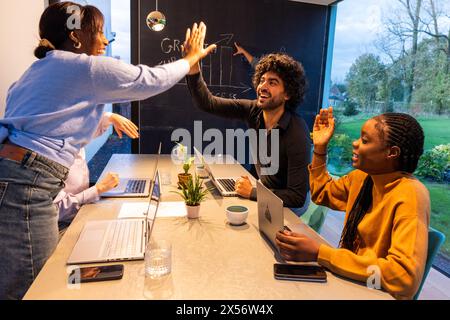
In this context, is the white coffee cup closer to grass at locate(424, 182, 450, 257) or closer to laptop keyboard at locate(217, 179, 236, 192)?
laptop keyboard at locate(217, 179, 236, 192)

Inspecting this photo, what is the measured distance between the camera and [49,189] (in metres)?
1.22

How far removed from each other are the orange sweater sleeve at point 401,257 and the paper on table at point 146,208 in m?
0.75

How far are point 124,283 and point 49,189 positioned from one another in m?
0.47

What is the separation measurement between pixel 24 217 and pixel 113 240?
1.03 ft

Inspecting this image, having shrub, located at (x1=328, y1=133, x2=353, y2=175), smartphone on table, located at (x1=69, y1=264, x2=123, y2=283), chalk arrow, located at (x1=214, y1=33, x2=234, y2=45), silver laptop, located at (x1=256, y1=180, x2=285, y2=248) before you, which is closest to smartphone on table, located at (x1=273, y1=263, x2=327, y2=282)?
silver laptop, located at (x1=256, y1=180, x2=285, y2=248)

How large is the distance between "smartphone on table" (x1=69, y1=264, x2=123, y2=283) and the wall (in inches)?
49.6

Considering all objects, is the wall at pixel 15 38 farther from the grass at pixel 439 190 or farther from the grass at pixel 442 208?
the grass at pixel 442 208

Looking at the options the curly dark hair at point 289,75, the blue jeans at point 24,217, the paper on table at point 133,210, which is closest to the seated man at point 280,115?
the curly dark hair at point 289,75

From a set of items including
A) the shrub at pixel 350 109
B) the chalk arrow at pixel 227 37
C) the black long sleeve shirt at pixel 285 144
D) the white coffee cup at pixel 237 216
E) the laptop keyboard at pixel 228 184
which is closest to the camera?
the white coffee cup at pixel 237 216

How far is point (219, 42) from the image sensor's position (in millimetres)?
3709

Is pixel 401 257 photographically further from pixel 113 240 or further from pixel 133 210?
pixel 133 210

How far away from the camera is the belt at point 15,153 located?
1.16 m

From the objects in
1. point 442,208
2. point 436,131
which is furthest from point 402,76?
point 442,208
